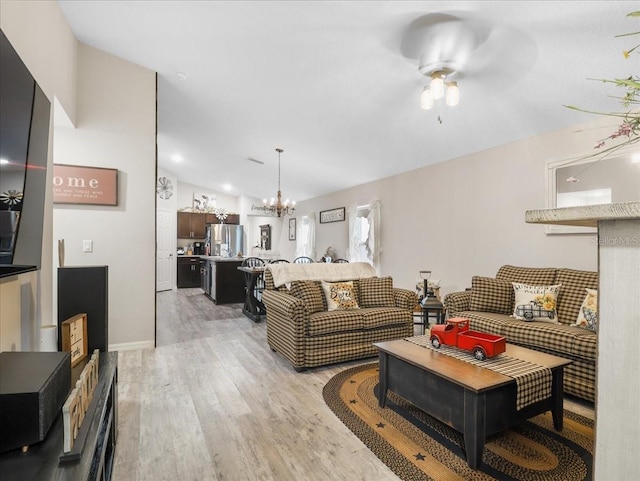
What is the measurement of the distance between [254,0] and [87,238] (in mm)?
2845

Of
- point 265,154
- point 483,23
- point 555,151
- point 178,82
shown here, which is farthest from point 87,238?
point 555,151

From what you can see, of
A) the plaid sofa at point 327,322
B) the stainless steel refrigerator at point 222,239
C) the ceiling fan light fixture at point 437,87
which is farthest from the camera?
the stainless steel refrigerator at point 222,239

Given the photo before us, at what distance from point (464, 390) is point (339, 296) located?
1832 millimetres

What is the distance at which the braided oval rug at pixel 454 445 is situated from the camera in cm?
181

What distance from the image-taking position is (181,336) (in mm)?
4336

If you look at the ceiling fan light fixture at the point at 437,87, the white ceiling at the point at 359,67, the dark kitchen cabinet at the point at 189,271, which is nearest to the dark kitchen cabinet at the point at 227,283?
the white ceiling at the point at 359,67

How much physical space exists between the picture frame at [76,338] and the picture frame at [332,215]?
5.53m

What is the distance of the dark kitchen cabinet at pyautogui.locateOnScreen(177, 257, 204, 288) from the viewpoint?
8859 mm

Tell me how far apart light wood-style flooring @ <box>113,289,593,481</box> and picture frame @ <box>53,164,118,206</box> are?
65.4 inches

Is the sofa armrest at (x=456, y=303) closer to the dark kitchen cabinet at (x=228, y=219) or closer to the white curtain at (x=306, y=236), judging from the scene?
the white curtain at (x=306, y=236)

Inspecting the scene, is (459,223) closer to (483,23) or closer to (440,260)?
(440,260)

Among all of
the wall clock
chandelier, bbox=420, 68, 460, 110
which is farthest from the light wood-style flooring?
the wall clock

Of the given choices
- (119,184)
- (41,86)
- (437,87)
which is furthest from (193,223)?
(437,87)

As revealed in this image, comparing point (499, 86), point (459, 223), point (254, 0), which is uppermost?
point (254, 0)
